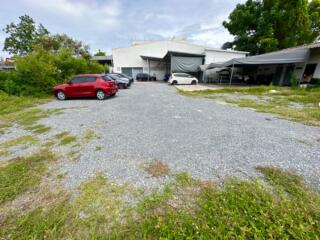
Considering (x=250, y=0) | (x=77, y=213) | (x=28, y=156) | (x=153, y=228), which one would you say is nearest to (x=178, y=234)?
(x=153, y=228)

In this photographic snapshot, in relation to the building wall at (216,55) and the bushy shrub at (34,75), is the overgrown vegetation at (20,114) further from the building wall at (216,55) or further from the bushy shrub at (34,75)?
the building wall at (216,55)

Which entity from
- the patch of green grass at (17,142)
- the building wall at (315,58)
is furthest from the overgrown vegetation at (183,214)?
the building wall at (315,58)

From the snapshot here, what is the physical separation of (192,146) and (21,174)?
320 centimetres

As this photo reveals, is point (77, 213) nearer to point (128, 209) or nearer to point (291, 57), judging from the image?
point (128, 209)

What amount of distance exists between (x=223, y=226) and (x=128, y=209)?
111 centimetres

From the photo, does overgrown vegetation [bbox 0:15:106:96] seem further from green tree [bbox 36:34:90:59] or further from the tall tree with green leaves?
the tall tree with green leaves

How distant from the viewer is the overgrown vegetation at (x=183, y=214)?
1633 millimetres

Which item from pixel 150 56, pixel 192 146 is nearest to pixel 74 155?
pixel 192 146

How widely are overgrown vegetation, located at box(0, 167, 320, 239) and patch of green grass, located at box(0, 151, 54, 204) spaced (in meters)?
0.49

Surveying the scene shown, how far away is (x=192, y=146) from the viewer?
11.4 ft

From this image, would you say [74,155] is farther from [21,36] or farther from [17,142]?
[21,36]

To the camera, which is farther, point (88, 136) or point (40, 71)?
point (40, 71)

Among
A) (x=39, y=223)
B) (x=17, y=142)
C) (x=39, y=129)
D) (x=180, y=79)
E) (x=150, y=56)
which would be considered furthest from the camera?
(x=150, y=56)

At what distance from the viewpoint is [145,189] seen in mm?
2279
